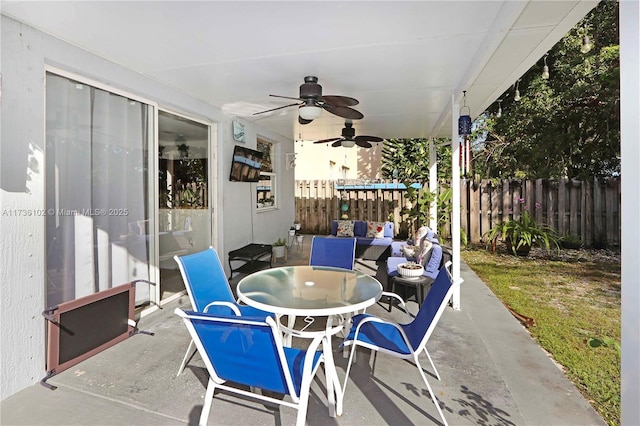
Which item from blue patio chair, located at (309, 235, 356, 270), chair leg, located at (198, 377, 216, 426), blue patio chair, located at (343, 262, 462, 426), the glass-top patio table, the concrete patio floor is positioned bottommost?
the concrete patio floor

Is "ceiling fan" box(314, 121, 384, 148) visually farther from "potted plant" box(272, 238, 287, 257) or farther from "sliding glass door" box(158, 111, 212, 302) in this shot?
"potted plant" box(272, 238, 287, 257)

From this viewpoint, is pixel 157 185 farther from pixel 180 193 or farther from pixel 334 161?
pixel 334 161

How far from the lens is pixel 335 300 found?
2.43 meters

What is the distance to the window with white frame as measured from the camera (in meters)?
6.93

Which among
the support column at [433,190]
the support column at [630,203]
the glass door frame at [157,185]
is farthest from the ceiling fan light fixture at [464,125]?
the support column at [433,190]

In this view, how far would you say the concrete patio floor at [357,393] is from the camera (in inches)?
85.0

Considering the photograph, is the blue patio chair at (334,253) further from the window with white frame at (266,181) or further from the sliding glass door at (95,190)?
the window with white frame at (266,181)

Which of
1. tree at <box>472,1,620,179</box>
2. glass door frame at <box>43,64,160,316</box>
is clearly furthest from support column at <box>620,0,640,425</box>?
tree at <box>472,1,620,179</box>

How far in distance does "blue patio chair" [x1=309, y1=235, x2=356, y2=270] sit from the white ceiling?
75.7 inches

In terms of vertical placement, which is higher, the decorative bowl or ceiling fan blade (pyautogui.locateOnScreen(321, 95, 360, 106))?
ceiling fan blade (pyautogui.locateOnScreen(321, 95, 360, 106))

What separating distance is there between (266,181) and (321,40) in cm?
471

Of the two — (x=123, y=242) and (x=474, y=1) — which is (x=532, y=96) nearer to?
(x=474, y=1)

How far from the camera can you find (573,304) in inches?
172

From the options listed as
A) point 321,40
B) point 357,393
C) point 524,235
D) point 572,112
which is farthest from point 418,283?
point 572,112
